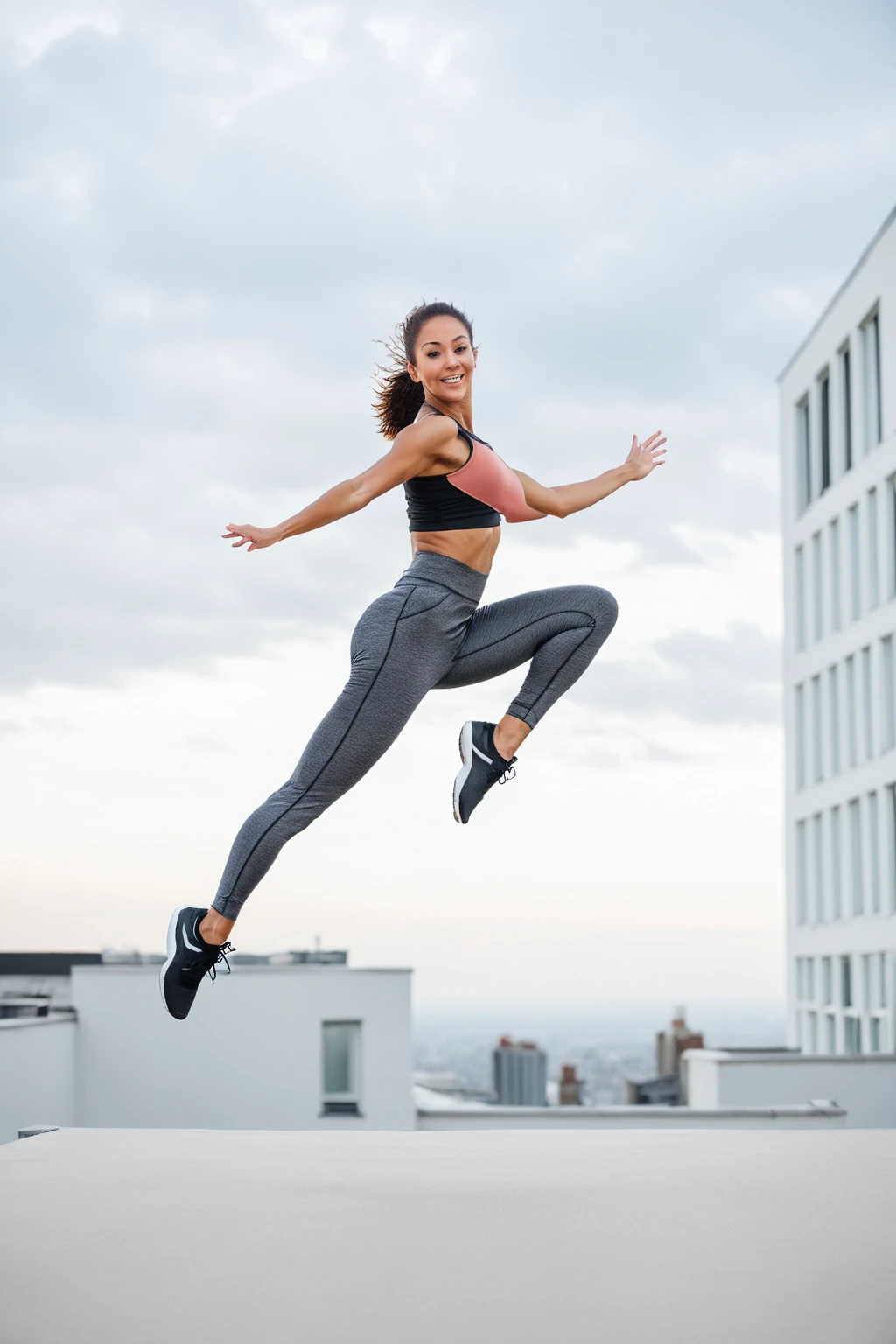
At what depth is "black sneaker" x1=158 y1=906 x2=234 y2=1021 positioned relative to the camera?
435cm

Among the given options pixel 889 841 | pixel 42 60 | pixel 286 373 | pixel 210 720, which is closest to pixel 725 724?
pixel 889 841

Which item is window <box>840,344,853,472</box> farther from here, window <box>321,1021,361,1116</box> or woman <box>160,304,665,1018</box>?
woman <box>160,304,665,1018</box>

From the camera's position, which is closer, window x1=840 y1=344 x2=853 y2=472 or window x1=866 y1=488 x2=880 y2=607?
window x1=866 y1=488 x2=880 y2=607

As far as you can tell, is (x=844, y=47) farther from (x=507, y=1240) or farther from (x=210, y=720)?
(x=210, y=720)

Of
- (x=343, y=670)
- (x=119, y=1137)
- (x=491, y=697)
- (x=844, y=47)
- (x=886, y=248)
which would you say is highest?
(x=886, y=248)

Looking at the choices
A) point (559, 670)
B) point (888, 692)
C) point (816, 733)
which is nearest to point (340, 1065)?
point (888, 692)

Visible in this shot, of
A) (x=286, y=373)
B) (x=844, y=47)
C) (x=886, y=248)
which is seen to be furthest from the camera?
(x=886, y=248)

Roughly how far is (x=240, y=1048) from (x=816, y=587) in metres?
14.3

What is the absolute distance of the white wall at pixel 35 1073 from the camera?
13969 mm

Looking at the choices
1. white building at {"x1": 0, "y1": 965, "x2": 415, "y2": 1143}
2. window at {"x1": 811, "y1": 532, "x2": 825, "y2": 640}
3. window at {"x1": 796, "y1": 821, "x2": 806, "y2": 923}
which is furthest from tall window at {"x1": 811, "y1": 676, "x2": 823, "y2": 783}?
white building at {"x1": 0, "y1": 965, "x2": 415, "y2": 1143}

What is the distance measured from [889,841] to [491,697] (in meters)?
6.58

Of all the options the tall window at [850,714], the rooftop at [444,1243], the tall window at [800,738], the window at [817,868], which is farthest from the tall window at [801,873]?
the rooftop at [444,1243]

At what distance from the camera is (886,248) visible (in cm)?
2273

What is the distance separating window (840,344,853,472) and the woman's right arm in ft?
73.5
